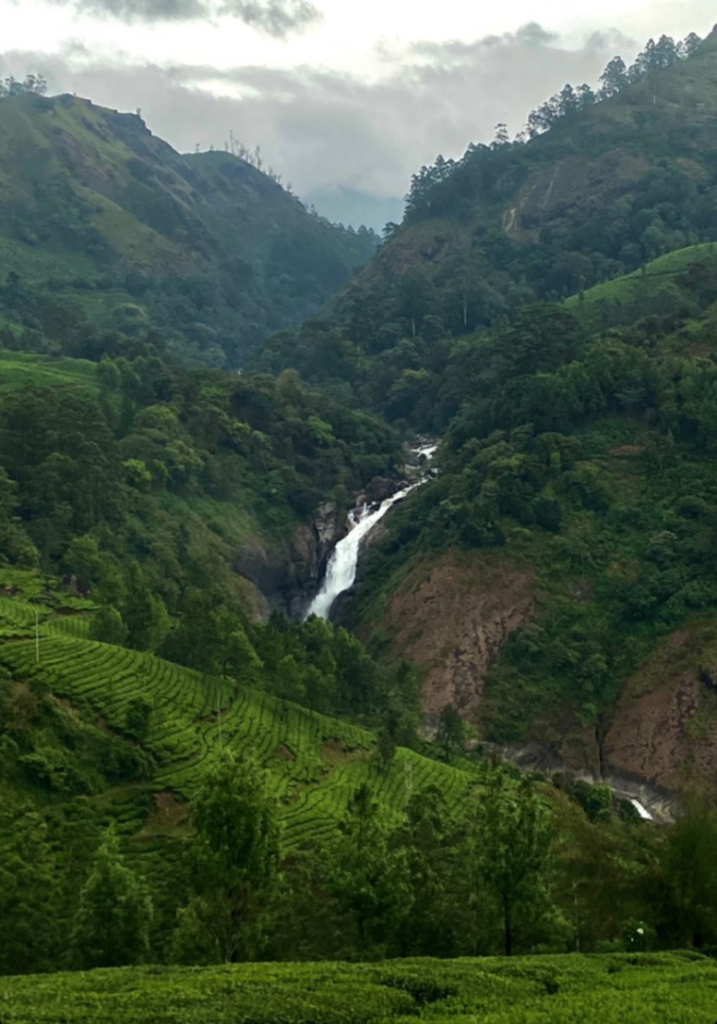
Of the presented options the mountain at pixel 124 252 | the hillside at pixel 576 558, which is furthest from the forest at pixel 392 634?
the mountain at pixel 124 252

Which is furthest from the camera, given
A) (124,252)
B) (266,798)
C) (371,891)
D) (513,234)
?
(124,252)

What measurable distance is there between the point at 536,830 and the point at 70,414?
47.5m

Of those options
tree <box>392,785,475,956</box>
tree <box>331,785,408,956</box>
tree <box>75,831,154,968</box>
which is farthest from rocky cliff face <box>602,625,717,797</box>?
tree <box>75,831,154,968</box>

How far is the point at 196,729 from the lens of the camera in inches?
1462

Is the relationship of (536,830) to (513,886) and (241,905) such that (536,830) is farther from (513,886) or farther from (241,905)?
(241,905)

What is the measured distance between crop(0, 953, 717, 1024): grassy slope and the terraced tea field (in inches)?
549

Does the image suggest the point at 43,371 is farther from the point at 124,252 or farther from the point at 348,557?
the point at 124,252

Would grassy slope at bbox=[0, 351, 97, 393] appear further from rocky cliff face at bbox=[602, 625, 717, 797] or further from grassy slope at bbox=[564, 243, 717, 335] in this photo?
rocky cliff face at bbox=[602, 625, 717, 797]

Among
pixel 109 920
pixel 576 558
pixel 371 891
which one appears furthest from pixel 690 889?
pixel 576 558

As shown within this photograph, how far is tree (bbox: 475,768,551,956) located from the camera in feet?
70.3

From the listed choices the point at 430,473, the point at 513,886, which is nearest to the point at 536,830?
the point at 513,886

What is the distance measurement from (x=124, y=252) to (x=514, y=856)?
473 ft

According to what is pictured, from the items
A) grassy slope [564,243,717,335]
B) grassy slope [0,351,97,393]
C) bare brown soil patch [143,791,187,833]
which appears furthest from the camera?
grassy slope [564,243,717,335]

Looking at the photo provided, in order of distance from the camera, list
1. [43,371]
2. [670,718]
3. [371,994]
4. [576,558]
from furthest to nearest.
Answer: [43,371] < [576,558] < [670,718] < [371,994]
